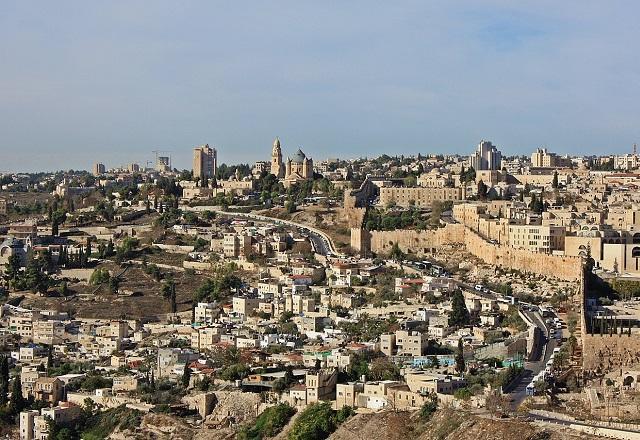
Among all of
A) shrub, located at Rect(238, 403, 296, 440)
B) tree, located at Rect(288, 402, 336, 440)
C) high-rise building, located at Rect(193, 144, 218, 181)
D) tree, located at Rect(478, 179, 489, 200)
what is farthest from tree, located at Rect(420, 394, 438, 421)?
high-rise building, located at Rect(193, 144, 218, 181)

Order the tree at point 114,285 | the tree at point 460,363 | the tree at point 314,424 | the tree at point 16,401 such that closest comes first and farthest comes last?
the tree at point 314,424
the tree at point 460,363
the tree at point 16,401
the tree at point 114,285

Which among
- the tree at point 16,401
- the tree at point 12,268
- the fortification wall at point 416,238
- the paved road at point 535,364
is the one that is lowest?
the tree at point 16,401

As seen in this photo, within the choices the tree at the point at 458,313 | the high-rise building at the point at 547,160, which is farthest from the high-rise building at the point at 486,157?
the tree at the point at 458,313

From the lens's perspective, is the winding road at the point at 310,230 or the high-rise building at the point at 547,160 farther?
the high-rise building at the point at 547,160

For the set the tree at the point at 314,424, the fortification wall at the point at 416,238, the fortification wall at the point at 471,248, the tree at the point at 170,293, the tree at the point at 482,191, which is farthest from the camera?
the tree at the point at 482,191

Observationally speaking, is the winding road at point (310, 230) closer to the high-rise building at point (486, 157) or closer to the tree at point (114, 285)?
the tree at point (114, 285)

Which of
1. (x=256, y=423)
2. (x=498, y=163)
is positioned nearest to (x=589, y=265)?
(x=256, y=423)

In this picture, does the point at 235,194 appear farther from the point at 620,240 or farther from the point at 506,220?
the point at 620,240

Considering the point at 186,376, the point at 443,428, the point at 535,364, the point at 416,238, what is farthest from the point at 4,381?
the point at 416,238
